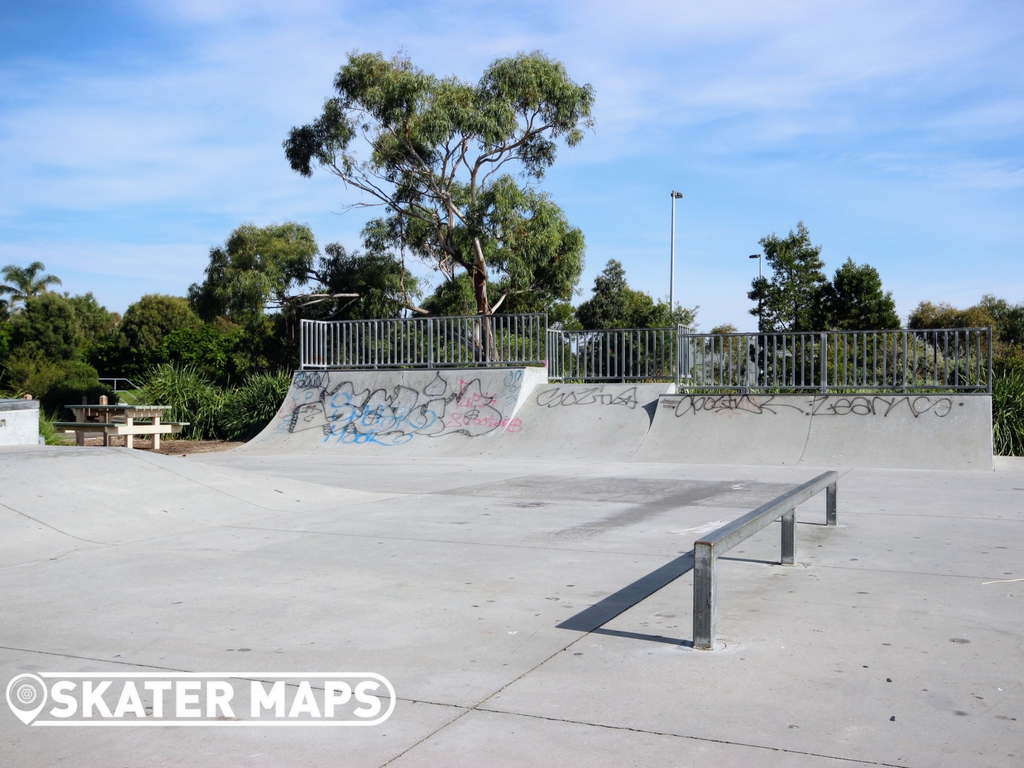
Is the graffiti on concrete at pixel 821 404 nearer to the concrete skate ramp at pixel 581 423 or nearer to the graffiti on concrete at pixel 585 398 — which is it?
the concrete skate ramp at pixel 581 423

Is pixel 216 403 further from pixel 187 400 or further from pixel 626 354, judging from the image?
pixel 626 354

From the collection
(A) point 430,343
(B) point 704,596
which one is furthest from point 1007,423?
(B) point 704,596

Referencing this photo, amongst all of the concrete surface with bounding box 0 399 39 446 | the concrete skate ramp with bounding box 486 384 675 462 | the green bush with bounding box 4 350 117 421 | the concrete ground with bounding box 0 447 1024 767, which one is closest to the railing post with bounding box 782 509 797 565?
the concrete ground with bounding box 0 447 1024 767

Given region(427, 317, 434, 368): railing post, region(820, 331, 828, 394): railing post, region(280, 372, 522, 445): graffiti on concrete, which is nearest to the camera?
region(820, 331, 828, 394): railing post

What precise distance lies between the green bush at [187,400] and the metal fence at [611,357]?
8.53m

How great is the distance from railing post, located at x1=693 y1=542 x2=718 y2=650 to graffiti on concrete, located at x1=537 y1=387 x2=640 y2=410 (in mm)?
12875

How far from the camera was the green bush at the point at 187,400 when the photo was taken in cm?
2114

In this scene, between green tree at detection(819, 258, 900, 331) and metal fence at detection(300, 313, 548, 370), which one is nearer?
metal fence at detection(300, 313, 548, 370)

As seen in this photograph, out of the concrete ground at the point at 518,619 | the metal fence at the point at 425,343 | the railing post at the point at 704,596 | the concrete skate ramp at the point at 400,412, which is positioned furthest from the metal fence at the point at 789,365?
the railing post at the point at 704,596

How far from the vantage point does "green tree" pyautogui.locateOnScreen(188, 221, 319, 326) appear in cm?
2764

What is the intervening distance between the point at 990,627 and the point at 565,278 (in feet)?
73.4

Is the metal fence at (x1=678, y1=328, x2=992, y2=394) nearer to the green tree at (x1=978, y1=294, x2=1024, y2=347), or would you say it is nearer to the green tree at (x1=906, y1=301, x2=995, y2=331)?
the green tree at (x1=906, y1=301, x2=995, y2=331)

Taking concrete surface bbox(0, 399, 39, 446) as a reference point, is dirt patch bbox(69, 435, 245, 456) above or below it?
below

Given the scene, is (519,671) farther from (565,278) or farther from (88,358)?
(88,358)
